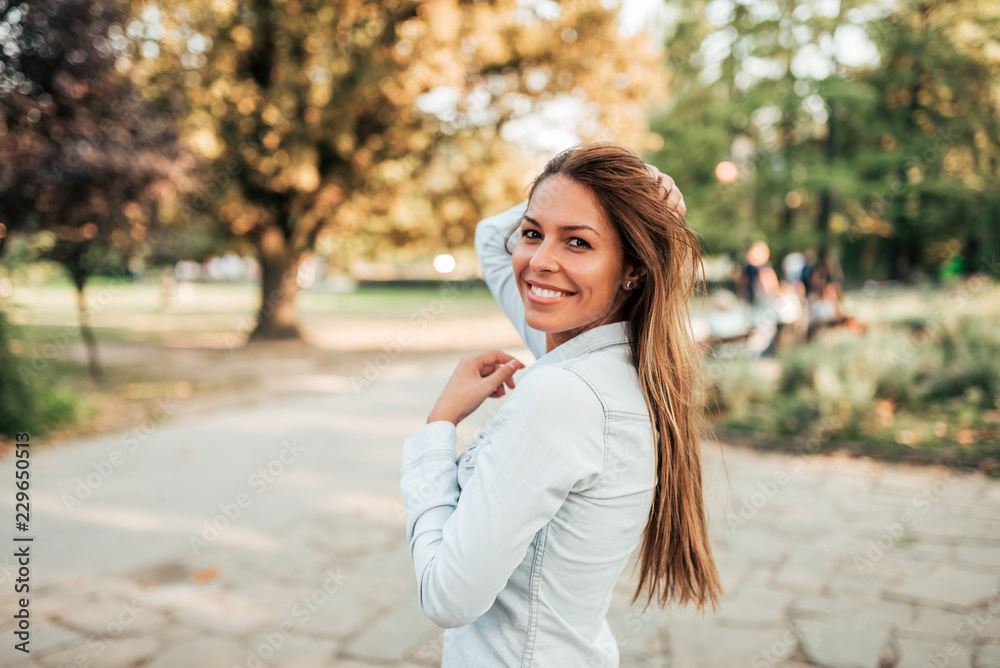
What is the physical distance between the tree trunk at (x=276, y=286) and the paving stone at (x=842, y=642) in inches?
582

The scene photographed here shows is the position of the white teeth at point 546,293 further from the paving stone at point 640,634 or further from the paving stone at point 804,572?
the paving stone at point 804,572

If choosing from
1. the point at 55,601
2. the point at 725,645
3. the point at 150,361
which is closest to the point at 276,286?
the point at 150,361

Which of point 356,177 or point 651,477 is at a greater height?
point 356,177

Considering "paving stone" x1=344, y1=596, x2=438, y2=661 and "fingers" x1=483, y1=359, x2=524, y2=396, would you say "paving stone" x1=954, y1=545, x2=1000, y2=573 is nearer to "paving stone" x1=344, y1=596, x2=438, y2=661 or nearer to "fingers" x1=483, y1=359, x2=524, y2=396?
"paving stone" x1=344, y1=596, x2=438, y2=661

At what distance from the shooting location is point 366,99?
42.5 ft

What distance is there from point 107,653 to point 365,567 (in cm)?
138

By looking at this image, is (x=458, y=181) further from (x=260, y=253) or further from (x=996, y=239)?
(x=996, y=239)

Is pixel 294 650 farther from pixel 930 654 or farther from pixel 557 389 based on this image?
pixel 930 654

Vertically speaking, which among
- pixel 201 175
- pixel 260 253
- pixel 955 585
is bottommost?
pixel 955 585

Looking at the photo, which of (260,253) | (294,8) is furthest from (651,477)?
(260,253)

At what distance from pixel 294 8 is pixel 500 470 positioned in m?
14.1

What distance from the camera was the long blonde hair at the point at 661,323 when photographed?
1.28 m

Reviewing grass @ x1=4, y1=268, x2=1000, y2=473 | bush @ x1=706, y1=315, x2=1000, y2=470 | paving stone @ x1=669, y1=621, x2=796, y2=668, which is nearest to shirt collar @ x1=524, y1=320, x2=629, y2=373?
paving stone @ x1=669, y1=621, x2=796, y2=668

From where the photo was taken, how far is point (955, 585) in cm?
355
